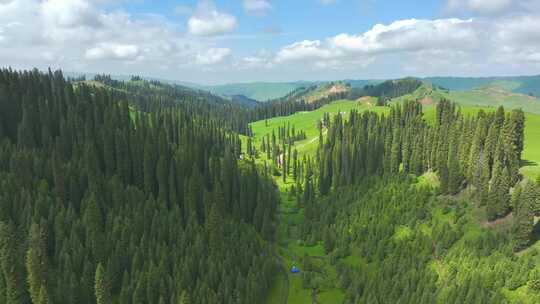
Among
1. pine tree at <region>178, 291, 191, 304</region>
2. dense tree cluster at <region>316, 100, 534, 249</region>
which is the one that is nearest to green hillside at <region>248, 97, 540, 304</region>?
dense tree cluster at <region>316, 100, 534, 249</region>

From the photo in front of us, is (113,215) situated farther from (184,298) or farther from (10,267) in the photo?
(184,298)

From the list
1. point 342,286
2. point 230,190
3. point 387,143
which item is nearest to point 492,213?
point 342,286

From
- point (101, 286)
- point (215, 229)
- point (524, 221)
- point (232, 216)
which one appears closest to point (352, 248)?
point (232, 216)

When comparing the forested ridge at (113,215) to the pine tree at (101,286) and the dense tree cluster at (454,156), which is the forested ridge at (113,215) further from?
the dense tree cluster at (454,156)

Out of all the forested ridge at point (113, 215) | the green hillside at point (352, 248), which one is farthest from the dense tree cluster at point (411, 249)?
the forested ridge at point (113, 215)

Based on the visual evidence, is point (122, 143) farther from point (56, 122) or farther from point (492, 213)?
point (492, 213)

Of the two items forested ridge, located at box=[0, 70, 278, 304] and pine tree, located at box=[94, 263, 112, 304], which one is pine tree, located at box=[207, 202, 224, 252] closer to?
forested ridge, located at box=[0, 70, 278, 304]

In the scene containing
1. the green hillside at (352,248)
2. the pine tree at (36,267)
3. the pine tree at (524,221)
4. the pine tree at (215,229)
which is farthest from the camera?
the pine tree at (215,229)
